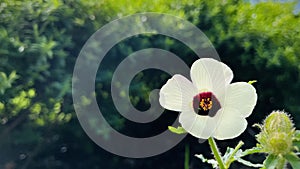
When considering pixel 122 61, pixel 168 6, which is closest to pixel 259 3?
pixel 168 6

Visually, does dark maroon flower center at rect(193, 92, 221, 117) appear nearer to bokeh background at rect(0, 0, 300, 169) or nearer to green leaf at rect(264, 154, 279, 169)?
green leaf at rect(264, 154, 279, 169)

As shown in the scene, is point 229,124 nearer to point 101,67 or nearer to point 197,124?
point 197,124

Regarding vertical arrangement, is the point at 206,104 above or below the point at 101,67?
above

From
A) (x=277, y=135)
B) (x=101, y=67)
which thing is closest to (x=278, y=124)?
(x=277, y=135)

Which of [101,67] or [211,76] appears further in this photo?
[101,67]

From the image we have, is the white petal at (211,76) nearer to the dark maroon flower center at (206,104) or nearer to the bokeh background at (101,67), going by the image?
the dark maroon flower center at (206,104)

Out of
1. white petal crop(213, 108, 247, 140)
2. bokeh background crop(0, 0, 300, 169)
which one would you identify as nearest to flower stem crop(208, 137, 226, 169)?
white petal crop(213, 108, 247, 140)
